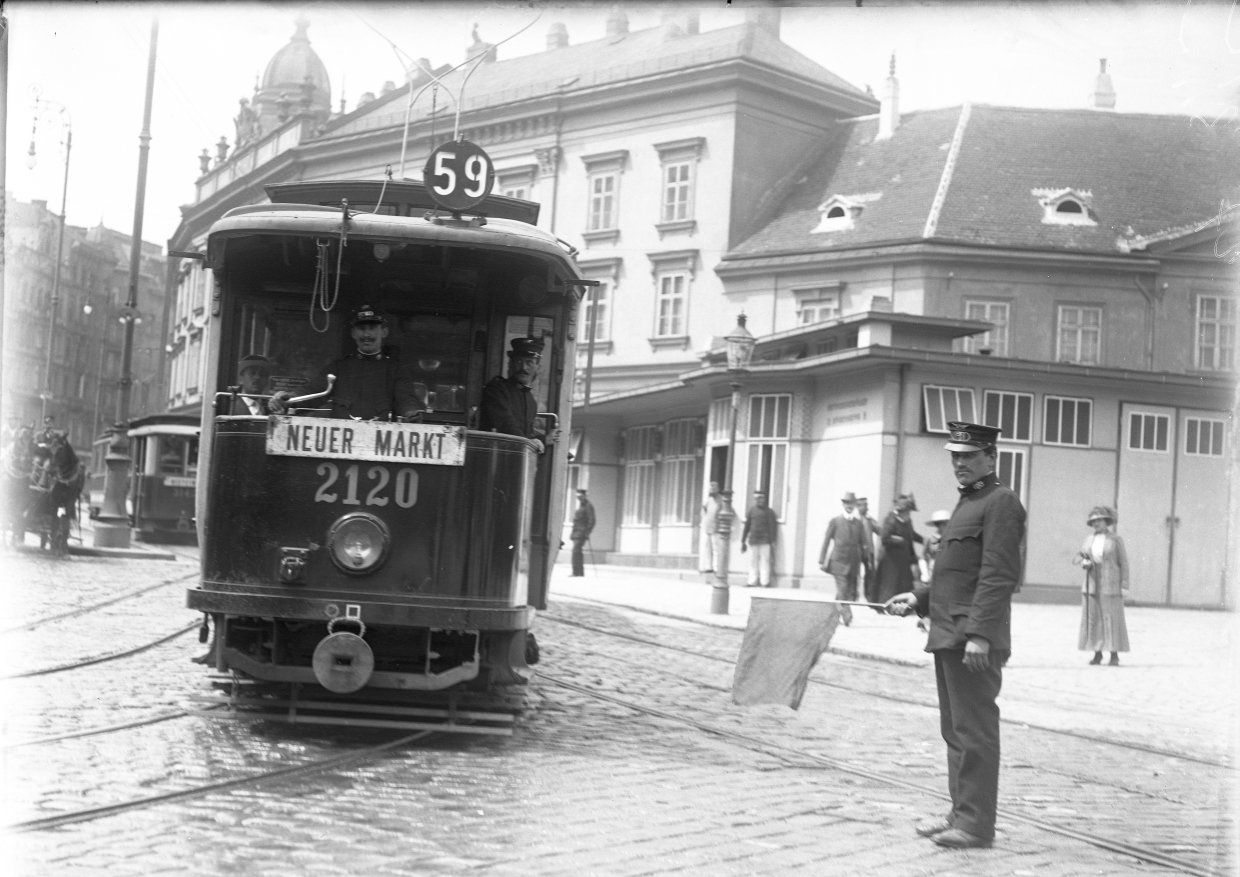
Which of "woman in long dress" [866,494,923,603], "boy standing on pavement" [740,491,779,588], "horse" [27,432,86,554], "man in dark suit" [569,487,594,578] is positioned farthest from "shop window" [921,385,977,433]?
"horse" [27,432,86,554]

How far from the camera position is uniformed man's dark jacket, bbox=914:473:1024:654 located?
266 inches

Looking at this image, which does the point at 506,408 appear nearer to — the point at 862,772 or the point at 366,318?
the point at 366,318

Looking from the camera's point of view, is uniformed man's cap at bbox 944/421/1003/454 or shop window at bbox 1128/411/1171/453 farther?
shop window at bbox 1128/411/1171/453

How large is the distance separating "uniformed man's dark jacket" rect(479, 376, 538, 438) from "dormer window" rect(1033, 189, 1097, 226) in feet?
97.8

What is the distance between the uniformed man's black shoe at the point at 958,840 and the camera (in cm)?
661

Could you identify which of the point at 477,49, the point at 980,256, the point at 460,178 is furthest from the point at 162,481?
the point at 477,49

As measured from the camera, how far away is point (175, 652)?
12375 millimetres

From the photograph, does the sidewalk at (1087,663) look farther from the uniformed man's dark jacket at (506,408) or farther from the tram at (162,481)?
the tram at (162,481)

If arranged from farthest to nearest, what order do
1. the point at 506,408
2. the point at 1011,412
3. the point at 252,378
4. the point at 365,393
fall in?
1. the point at 1011,412
2. the point at 252,378
3. the point at 506,408
4. the point at 365,393

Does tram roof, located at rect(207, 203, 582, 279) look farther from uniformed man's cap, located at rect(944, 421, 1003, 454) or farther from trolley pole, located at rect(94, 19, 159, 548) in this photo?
uniformed man's cap, located at rect(944, 421, 1003, 454)

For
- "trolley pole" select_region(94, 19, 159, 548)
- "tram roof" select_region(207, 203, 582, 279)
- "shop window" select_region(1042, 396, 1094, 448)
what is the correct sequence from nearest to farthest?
"trolley pole" select_region(94, 19, 159, 548), "tram roof" select_region(207, 203, 582, 279), "shop window" select_region(1042, 396, 1094, 448)

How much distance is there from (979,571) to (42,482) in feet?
20.1

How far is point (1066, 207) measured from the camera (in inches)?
1453

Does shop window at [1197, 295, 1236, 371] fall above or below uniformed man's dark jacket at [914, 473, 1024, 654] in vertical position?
Answer: above
